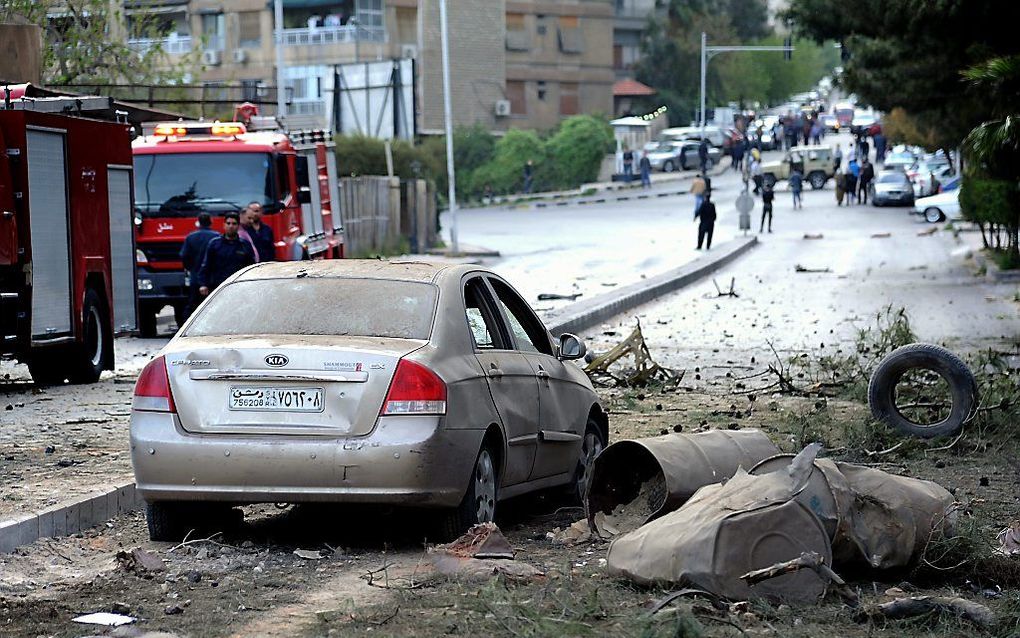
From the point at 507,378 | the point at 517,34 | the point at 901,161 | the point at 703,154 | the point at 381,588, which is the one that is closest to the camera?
the point at 381,588

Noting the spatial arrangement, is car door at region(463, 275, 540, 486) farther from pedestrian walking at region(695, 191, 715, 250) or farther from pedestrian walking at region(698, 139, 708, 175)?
pedestrian walking at region(698, 139, 708, 175)

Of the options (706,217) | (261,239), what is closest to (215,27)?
(706,217)

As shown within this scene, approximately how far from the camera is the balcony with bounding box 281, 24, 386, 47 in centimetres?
7450

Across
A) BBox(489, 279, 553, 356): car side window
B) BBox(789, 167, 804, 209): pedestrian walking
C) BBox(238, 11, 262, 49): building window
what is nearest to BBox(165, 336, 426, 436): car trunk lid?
BBox(489, 279, 553, 356): car side window

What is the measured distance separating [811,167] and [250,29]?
27243mm

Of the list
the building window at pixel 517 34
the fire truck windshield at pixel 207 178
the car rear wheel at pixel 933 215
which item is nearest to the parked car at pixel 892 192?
the car rear wheel at pixel 933 215

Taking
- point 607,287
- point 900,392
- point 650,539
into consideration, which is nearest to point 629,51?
point 607,287

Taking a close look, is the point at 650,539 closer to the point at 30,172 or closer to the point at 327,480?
the point at 327,480

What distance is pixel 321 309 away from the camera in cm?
789

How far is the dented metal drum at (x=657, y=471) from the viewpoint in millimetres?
7887

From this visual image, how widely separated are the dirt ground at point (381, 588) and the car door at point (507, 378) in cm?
39

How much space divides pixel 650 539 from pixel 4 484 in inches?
160

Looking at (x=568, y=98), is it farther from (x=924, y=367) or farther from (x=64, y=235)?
(x=924, y=367)

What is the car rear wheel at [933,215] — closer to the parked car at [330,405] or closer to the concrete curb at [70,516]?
the parked car at [330,405]
